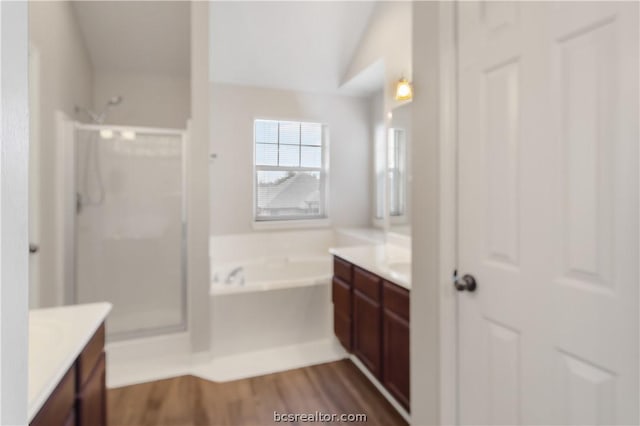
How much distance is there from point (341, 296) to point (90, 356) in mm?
1675

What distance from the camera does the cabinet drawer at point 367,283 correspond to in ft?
6.51

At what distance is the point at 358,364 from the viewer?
7.78ft

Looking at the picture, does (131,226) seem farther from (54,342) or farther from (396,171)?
(396,171)

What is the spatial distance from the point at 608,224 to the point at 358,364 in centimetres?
192

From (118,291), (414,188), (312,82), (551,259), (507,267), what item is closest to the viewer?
(551,259)

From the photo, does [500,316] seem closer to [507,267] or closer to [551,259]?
[507,267]

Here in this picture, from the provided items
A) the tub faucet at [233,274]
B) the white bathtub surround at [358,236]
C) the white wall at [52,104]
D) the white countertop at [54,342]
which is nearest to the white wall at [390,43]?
the white bathtub surround at [358,236]

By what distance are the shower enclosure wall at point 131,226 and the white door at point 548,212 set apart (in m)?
2.14

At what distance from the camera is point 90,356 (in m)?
1.09

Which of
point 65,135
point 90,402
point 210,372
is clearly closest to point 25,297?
point 90,402

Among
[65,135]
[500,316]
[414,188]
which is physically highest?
[65,135]

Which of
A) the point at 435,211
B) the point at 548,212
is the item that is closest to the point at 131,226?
the point at 435,211

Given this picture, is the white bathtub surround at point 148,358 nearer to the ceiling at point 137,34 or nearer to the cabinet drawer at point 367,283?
the cabinet drawer at point 367,283

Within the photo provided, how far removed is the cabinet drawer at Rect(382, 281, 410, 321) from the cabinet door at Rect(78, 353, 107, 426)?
133 cm
